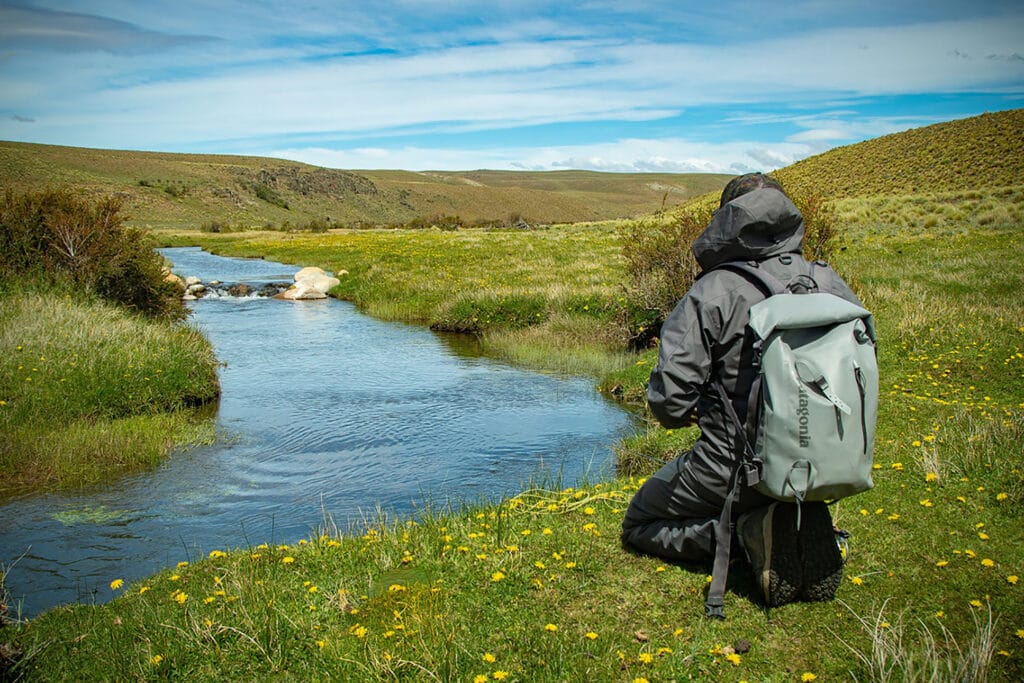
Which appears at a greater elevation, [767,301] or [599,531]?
[767,301]

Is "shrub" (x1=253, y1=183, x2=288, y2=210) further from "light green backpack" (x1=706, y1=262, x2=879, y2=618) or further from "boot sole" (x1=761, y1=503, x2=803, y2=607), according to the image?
"light green backpack" (x1=706, y1=262, x2=879, y2=618)

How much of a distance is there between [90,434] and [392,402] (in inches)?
197

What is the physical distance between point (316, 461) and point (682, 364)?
7.47m

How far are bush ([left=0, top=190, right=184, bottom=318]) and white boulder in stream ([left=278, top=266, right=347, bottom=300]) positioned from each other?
12.4m

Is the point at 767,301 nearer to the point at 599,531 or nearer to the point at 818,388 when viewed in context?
the point at 818,388

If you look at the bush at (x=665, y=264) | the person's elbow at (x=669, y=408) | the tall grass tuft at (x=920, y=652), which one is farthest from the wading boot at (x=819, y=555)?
the bush at (x=665, y=264)

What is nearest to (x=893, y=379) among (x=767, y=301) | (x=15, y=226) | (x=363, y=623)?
(x=767, y=301)

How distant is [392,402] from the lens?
1380cm

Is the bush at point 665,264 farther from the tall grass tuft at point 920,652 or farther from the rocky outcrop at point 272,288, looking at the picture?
the rocky outcrop at point 272,288

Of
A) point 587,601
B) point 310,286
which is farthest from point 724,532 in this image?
point 310,286

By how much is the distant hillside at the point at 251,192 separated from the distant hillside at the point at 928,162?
3037cm

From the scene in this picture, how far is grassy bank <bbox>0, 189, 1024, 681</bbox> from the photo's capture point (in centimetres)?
403

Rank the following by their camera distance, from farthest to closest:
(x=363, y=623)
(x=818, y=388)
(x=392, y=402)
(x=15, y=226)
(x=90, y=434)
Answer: (x=15, y=226)
(x=392, y=402)
(x=90, y=434)
(x=363, y=623)
(x=818, y=388)

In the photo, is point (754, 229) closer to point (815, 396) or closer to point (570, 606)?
point (815, 396)
